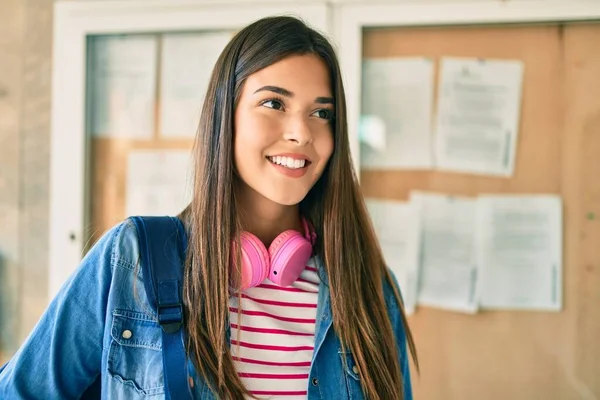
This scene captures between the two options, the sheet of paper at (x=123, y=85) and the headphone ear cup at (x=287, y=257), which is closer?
the headphone ear cup at (x=287, y=257)

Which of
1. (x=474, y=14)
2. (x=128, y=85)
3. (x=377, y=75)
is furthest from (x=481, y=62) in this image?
(x=128, y=85)

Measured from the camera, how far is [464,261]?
1.80m

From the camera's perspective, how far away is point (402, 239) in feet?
6.01

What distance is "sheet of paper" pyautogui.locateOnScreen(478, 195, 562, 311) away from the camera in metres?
1.76

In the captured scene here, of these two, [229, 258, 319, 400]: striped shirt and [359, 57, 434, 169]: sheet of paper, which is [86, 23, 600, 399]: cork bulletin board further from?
[229, 258, 319, 400]: striped shirt

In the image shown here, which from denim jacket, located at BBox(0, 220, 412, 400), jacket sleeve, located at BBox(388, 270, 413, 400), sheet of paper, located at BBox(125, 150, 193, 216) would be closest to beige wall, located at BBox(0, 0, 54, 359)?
sheet of paper, located at BBox(125, 150, 193, 216)

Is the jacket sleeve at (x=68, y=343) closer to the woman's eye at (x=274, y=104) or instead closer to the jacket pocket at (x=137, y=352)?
the jacket pocket at (x=137, y=352)

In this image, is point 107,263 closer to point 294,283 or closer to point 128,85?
point 294,283

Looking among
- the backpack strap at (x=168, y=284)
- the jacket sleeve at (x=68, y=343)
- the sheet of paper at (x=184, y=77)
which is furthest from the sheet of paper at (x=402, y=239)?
the jacket sleeve at (x=68, y=343)

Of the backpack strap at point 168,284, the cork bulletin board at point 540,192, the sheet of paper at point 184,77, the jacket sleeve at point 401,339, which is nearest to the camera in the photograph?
the backpack strap at point 168,284

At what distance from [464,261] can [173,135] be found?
3.47ft

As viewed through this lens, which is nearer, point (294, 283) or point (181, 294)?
point (181, 294)

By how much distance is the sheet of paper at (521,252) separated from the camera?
69.2 inches

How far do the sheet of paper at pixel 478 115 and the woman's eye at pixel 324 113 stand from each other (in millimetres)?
785
